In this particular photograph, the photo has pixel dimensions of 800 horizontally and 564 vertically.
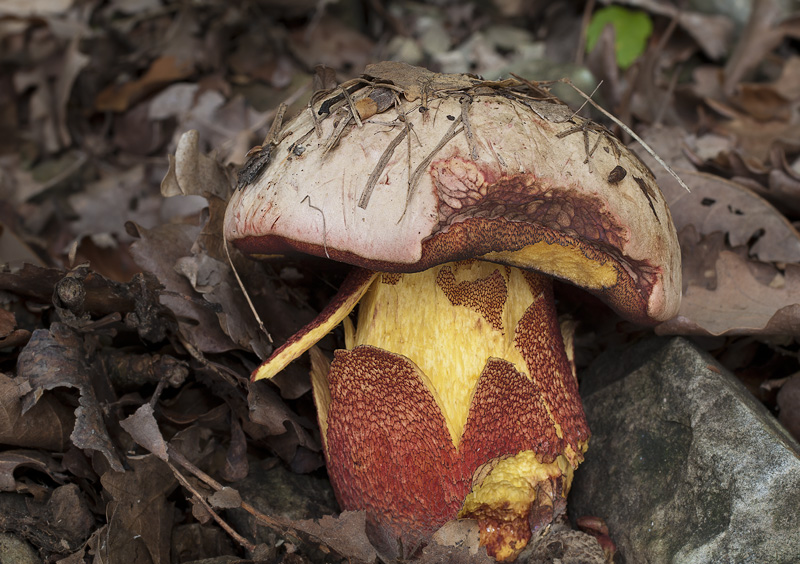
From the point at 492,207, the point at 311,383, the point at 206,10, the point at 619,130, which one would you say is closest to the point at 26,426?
the point at 311,383

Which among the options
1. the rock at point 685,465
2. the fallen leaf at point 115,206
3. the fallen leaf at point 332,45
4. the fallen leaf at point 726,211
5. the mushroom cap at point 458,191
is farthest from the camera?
the fallen leaf at point 332,45

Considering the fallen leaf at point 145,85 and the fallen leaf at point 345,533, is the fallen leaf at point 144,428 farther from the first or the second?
the fallen leaf at point 145,85

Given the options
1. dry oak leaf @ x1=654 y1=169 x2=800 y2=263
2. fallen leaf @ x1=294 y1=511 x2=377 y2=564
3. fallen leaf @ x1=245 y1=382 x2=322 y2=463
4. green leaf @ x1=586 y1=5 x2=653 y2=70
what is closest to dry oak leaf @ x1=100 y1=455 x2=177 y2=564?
fallen leaf @ x1=245 y1=382 x2=322 y2=463

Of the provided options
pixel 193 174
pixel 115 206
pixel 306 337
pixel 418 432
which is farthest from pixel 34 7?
pixel 418 432

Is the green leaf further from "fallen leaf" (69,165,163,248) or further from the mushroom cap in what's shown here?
"fallen leaf" (69,165,163,248)

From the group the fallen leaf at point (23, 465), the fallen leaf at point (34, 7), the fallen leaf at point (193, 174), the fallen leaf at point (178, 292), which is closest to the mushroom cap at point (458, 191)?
the fallen leaf at point (178, 292)

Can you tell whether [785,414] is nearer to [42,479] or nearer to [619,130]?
[619,130]

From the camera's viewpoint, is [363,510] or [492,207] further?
[363,510]
